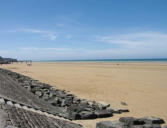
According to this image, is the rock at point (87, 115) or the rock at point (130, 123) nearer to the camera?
the rock at point (130, 123)

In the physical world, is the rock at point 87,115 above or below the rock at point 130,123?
below

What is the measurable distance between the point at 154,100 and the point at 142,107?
2.00m

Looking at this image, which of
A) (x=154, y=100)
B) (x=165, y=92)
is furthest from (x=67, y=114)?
(x=165, y=92)

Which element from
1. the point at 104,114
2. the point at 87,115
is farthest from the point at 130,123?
the point at 87,115

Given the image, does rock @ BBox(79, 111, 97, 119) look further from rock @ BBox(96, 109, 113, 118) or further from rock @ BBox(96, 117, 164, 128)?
rock @ BBox(96, 117, 164, 128)

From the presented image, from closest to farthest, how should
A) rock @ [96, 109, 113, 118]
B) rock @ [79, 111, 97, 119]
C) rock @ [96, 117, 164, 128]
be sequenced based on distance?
rock @ [96, 117, 164, 128] < rock @ [79, 111, 97, 119] < rock @ [96, 109, 113, 118]

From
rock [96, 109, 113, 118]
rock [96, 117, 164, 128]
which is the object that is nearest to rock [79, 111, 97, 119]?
rock [96, 109, 113, 118]

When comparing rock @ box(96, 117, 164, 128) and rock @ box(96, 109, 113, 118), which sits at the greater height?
rock @ box(96, 117, 164, 128)

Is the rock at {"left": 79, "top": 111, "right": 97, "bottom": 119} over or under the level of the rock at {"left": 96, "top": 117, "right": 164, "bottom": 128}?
under

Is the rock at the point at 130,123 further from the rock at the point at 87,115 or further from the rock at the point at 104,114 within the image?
the rock at the point at 104,114

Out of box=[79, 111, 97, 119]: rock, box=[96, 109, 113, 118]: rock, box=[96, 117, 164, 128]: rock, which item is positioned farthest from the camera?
box=[96, 109, 113, 118]: rock

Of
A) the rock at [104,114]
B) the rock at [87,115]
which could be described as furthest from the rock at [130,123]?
the rock at [104,114]

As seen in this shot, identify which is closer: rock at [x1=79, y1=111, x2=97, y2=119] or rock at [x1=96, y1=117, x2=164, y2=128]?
rock at [x1=96, y1=117, x2=164, y2=128]

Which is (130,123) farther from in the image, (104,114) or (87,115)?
(87,115)
